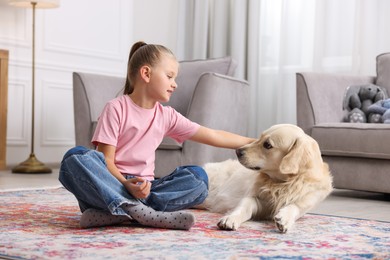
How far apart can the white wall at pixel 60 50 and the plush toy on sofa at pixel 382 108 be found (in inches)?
107

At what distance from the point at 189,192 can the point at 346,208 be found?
1.18 m

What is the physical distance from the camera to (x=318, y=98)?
3.88 meters

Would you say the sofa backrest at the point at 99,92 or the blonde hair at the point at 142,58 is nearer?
the blonde hair at the point at 142,58

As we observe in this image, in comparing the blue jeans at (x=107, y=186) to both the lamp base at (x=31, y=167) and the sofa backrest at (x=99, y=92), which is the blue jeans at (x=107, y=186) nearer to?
the sofa backrest at (x=99, y=92)

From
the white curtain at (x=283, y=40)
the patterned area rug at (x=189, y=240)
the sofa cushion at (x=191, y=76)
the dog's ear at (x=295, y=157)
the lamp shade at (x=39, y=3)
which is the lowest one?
the patterned area rug at (x=189, y=240)

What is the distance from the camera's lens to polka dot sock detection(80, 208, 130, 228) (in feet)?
6.64

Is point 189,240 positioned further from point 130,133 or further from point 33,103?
point 33,103

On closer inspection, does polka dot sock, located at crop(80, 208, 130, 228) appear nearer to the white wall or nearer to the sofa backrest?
the sofa backrest

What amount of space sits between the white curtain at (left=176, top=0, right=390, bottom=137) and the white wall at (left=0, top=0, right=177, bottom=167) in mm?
585

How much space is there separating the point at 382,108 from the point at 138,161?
2.13 meters

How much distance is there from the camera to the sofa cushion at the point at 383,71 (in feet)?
13.5

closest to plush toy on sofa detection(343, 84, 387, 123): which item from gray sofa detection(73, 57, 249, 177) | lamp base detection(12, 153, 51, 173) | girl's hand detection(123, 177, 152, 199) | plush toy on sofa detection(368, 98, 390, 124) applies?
plush toy on sofa detection(368, 98, 390, 124)

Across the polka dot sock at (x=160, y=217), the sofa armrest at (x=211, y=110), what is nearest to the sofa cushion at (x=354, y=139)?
the sofa armrest at (x=211, y=110)

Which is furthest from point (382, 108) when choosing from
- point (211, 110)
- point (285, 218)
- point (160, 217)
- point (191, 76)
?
point (160, 217)
